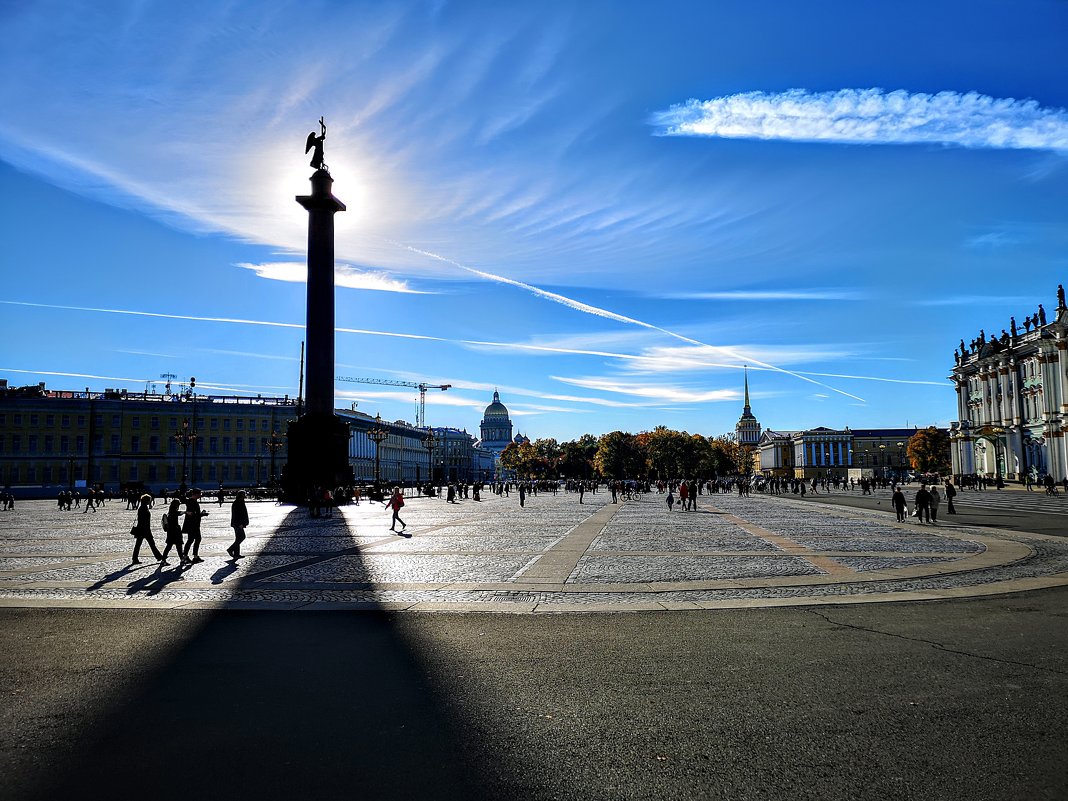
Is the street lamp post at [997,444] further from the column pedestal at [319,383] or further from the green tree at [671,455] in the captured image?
the column pedestal at [319,383]

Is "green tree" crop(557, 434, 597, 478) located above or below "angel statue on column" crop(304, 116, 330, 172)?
below

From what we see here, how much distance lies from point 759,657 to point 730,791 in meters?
3.44

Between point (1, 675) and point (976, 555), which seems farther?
point (976, 555)

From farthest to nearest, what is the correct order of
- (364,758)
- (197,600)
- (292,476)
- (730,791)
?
(292,476) → (197,600) → (364,758) → (730,791)

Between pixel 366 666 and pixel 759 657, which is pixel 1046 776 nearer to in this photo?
pixel 759 657

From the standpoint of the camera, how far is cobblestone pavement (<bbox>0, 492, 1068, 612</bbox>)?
11.7 meters

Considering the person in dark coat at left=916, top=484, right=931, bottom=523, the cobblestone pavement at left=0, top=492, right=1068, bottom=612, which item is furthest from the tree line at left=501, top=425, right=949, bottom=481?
the cobblestone pavement at left=0, top=492, right=1068, bottom=612

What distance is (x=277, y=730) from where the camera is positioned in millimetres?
5676

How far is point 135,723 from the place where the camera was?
5828 mm

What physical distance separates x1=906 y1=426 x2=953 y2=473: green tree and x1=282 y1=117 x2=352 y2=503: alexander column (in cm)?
13806

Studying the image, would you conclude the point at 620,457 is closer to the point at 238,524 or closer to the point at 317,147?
the point at 317,147

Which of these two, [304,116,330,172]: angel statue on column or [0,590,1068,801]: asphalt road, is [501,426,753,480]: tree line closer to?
[304,116,330,172]: angel statue on column

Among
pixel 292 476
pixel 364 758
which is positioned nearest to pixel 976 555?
pixel 364 758

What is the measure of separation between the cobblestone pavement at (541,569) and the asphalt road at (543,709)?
2031 mm
